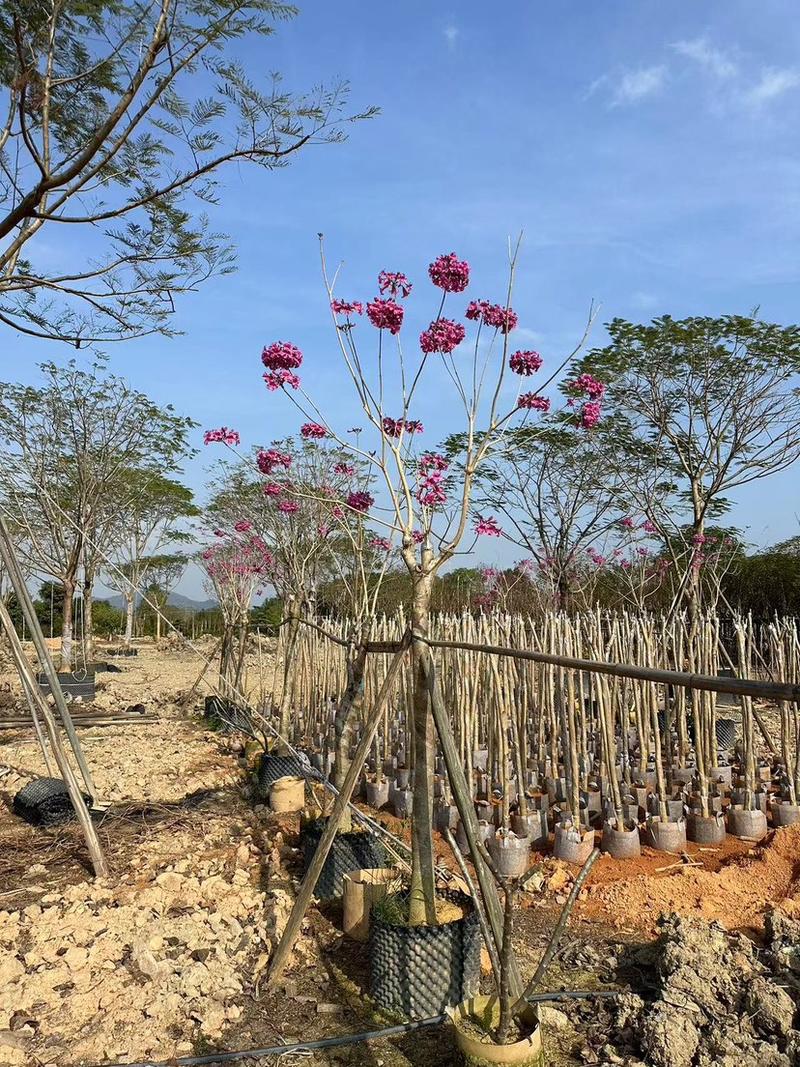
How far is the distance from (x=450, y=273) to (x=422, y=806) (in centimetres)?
234

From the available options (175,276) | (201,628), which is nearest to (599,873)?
(175,276)

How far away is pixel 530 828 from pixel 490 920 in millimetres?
1961

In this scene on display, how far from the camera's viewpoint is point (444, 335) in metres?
3.40

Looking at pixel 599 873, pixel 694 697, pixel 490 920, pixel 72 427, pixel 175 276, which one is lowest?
pixel 599 873

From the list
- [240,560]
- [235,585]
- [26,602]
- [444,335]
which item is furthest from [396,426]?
[240,560]

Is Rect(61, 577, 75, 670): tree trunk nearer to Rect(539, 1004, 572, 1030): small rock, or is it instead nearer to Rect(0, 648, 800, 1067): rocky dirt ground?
Rect(0, 648, 800, 1067): rocky dirt ground

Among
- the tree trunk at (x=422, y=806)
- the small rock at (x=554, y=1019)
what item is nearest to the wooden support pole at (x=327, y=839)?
the tree trunk at (x=422, y=806)

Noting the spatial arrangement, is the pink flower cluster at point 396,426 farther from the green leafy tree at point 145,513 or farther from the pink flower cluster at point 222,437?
the green leafy tree at point 145,513

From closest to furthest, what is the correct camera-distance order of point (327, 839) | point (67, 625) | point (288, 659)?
point (327, 839), point (288, 659), point (67, 625)

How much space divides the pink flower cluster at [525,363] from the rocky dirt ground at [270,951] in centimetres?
224

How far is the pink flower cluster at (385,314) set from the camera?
3.38 m

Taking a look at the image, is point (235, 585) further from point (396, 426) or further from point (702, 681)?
point (702, 681)

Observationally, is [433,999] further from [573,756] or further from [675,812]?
[675,812]

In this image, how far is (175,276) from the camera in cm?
444
